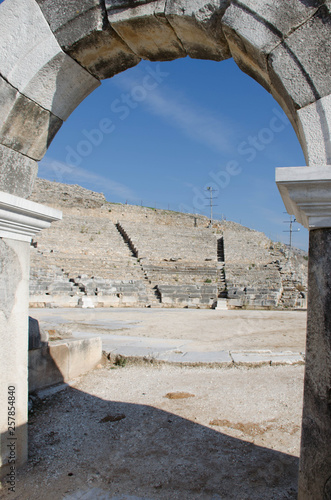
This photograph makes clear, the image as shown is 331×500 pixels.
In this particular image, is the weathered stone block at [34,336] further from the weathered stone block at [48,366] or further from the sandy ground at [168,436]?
the sandy ground at [168,436]

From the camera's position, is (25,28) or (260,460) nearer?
(25,28)

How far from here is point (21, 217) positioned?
2633 millimetres

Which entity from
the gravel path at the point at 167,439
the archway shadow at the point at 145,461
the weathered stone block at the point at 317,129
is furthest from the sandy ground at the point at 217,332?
the weathered stone block at the point at 317,129

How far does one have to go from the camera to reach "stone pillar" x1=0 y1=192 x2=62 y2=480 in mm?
2596

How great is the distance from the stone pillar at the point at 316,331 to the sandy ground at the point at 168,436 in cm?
67

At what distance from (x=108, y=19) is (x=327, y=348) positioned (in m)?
2.34

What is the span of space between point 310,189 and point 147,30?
1503 mm

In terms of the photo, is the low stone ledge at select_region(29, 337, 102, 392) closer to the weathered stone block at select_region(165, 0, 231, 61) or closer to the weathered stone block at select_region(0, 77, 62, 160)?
the weathered stone block at select_region(0, 77, 62, 160)

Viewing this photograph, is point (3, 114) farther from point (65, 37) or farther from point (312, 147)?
point (312, 147)

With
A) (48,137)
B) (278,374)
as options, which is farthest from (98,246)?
(48,137)

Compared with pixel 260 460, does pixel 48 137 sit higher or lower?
higher

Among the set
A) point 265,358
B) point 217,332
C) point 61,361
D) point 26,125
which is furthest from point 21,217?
point 217,332

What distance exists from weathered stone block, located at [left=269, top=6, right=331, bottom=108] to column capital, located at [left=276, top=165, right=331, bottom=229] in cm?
44

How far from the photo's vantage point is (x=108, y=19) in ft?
8.09
